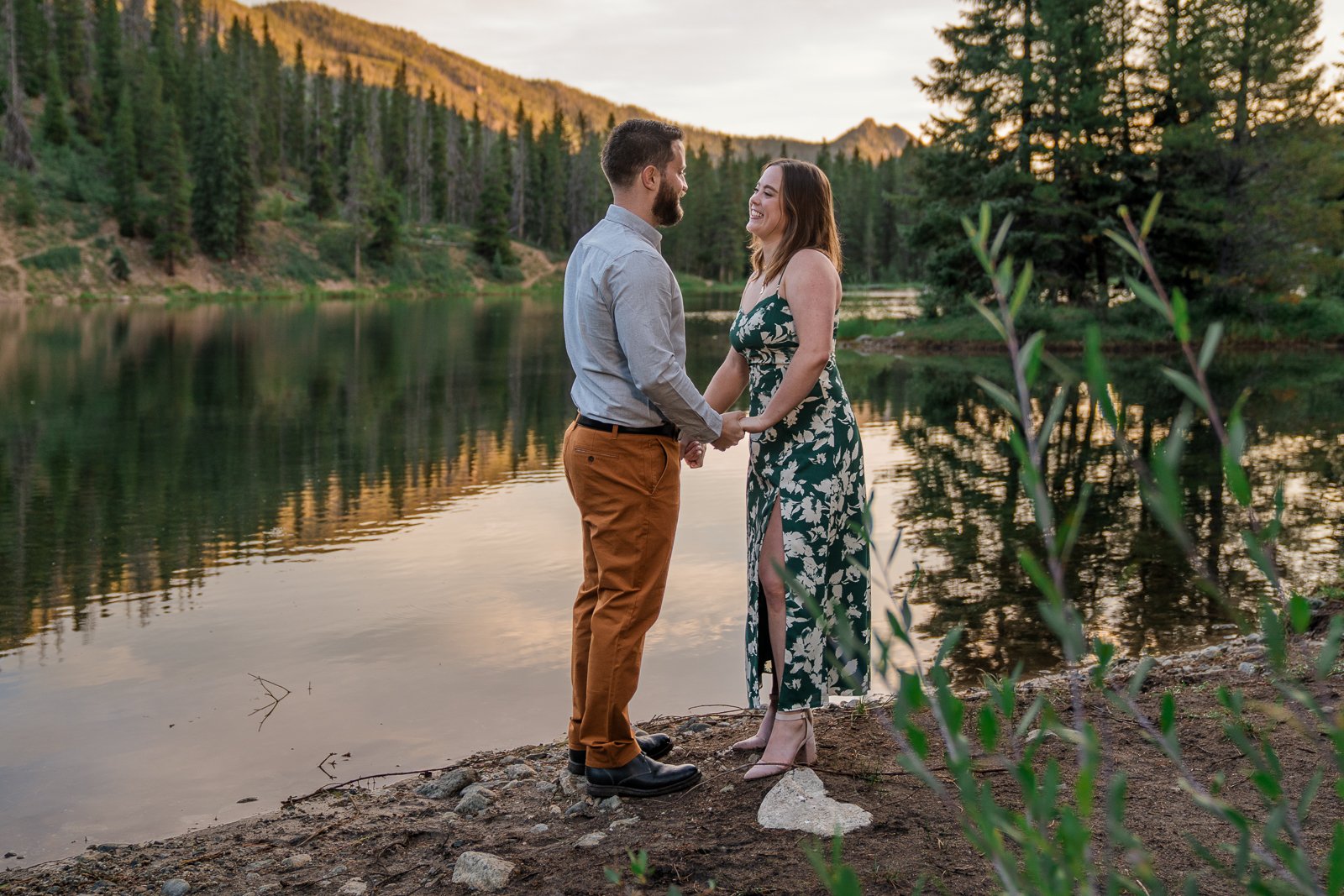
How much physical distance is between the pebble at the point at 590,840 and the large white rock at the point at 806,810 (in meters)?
0.50

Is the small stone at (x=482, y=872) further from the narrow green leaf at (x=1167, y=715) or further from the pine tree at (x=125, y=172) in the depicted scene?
the pine tree at (x=125, y=172)

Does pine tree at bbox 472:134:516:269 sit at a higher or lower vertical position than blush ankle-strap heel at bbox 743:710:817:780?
higher

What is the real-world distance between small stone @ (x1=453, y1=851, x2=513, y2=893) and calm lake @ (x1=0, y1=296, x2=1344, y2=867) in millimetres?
1435

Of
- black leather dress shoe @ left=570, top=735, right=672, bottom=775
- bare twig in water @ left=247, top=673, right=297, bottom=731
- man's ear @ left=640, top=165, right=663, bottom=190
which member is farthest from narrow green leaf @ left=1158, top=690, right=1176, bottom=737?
bare twig in water @ left=247, top=673, right=297, bottom=731

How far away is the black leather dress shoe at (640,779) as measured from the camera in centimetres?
387

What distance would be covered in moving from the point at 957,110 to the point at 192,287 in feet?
124

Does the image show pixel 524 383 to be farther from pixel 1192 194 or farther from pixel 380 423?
→ pixel 1192 194

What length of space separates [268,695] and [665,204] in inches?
135

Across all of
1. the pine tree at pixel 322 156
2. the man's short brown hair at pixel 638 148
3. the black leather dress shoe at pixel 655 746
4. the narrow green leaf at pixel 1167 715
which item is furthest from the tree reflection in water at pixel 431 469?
the pine tree at pixel 322 156

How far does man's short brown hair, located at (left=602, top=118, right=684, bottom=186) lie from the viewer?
12.4ft

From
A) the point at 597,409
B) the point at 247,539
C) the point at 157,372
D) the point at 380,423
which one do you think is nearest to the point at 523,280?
the point at 157,372

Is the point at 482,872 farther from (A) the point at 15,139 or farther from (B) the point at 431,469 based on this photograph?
(A) the point at 15,139

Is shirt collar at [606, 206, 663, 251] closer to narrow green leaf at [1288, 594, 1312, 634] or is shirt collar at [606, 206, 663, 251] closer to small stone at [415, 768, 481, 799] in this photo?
small stone at [415, 768, 481, 799]

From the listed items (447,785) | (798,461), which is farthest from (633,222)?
(447,785)
